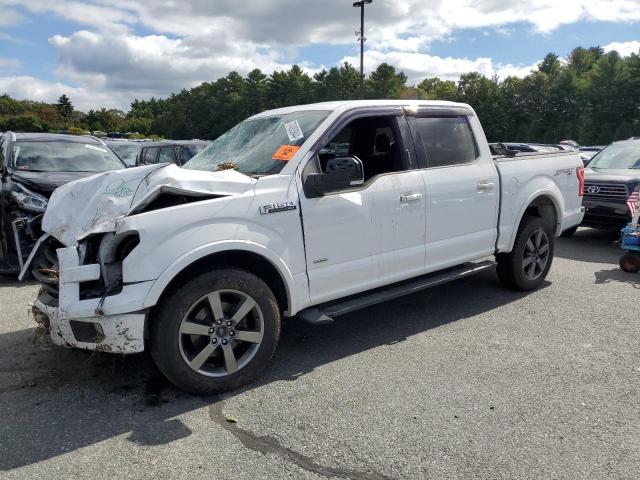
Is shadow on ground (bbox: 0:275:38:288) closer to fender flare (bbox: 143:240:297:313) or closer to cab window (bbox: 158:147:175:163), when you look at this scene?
fender flare (bbox: 143:240:297:313)

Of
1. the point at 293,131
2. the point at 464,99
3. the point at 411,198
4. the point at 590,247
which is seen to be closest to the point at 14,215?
the point at 293,131

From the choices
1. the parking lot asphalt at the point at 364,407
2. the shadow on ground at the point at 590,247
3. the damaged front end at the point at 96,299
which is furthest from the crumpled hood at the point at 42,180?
the shadow on ground at the point at 590,247

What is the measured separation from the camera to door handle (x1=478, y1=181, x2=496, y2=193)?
4.88 m

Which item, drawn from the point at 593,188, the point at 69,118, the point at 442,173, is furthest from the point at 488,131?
the point at 69,118

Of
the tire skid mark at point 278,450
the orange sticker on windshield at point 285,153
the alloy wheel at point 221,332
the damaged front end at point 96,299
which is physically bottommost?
the tire skid mark at point 278,450

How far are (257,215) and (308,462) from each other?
1618mm

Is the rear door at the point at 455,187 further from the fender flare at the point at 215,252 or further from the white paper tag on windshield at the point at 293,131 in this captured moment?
the fender flare at the point at 215,252

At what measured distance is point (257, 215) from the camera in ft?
11.4

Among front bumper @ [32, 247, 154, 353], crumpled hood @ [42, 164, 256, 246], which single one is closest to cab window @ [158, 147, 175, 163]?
crumpled hood @ [42, 164, 256, 246]

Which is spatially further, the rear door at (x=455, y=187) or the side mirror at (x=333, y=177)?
the rear door at (x=455, y=187)

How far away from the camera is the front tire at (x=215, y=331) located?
10.6 feet

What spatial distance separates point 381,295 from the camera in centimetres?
417

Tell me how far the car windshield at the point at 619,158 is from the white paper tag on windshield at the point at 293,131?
300 inches

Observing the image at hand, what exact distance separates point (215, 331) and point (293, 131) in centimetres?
169
